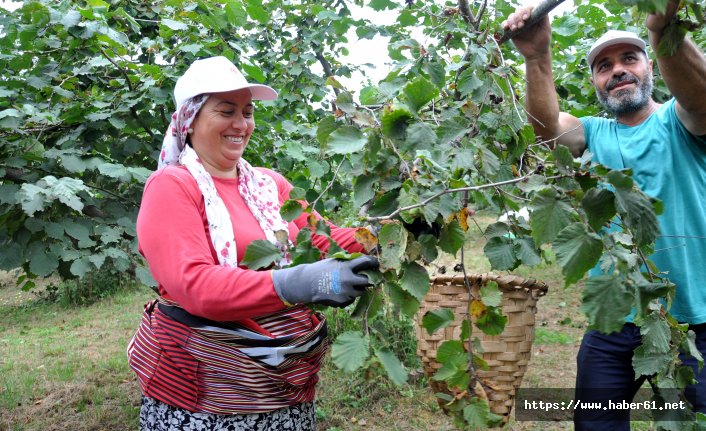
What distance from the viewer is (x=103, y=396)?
12.9 ft

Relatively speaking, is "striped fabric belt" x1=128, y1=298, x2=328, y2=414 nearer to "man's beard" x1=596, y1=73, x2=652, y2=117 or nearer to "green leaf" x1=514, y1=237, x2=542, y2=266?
"green leaf" x1=514, y1=237, x2=542, y2=266

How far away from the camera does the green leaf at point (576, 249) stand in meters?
0.95

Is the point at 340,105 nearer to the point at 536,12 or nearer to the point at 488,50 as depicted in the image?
the point at 488,50

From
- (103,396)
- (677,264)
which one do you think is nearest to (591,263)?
(677,264)

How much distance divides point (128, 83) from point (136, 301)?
5.01m

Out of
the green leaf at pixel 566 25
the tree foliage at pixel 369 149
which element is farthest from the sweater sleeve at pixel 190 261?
the green leaf at pixel 566 25

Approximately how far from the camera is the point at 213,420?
1602 millimetres

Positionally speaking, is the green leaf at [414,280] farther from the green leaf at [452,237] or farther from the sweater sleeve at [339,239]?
the sweater sleeve at [339,239]

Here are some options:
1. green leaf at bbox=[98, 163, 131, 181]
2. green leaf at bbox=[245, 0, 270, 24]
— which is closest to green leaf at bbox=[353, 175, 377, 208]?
green leaf at bbox=[98, 163, 131, 181]

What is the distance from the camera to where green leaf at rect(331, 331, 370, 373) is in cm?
104

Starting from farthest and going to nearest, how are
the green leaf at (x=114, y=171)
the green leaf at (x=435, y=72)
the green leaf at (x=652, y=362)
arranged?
the green leaf at (x=114, y=171)
the green leaf at (x=435, y=72)
the green leaf at (x=652, y=362)

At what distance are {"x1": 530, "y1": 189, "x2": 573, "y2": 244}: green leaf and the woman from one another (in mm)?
527

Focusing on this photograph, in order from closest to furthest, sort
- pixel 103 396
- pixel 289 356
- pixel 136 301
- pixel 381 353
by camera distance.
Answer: pixel 381 353 < pixel 289 356 < pixel 103 396 < pixel 136 301

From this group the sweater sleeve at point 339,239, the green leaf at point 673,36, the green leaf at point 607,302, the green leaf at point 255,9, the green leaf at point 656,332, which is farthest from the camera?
the green leaf at point 255,9
